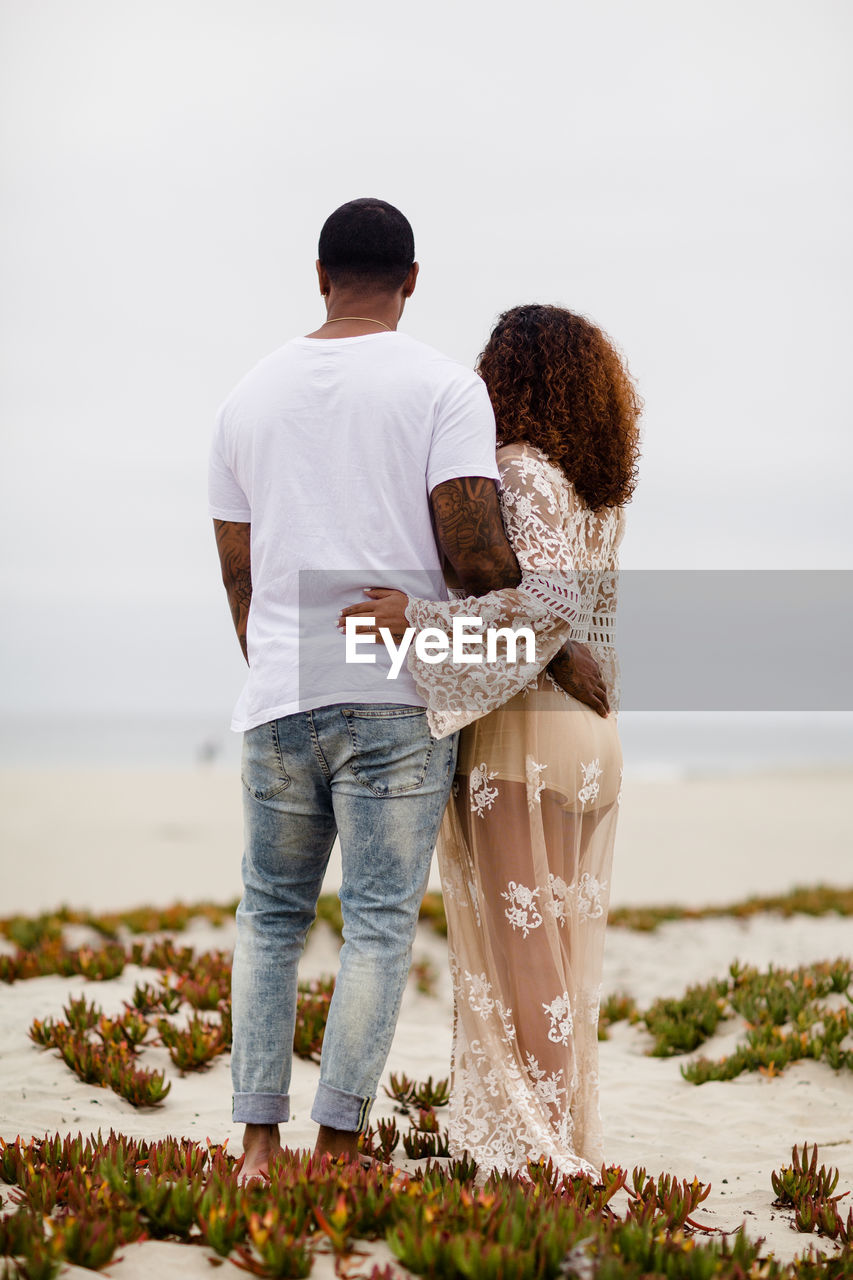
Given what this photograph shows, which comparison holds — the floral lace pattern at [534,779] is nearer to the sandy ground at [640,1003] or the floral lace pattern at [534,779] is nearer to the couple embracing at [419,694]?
the couple embracing at [419,694]

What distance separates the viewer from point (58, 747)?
1993 inches

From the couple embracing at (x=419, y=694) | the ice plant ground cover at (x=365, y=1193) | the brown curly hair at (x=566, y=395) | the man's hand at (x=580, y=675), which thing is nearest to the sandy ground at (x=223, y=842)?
the ice plant ground cover at (x=365, y=1193)

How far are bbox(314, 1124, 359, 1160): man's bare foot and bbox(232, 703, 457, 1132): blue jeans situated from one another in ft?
0.15

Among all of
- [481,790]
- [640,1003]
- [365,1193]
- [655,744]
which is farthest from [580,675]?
[655,744]

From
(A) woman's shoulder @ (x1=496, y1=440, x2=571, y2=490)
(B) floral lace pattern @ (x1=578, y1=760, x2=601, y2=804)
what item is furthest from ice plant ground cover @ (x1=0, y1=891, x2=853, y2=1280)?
(A) woman's shoulder @ (x1=496, y1=440, x2=571, y2=490)

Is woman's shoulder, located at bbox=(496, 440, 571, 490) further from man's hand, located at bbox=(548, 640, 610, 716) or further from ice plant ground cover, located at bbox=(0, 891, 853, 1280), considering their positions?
ice plant ground cover, located at bbox=(0, 891, 853, 1280)

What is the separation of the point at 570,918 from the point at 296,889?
956 millimetres

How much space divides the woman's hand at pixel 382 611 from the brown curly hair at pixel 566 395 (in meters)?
0.78

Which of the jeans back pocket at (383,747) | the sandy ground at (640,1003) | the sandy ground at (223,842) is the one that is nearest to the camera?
the jeans back pocket at (383,747)

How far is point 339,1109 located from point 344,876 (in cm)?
65

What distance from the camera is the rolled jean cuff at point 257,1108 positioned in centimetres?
323

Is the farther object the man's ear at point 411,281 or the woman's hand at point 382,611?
the man's ear at point 411,281

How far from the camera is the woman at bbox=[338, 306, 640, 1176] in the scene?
11.1ft

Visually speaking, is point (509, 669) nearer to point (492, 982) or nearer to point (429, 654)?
point (429, 654)
